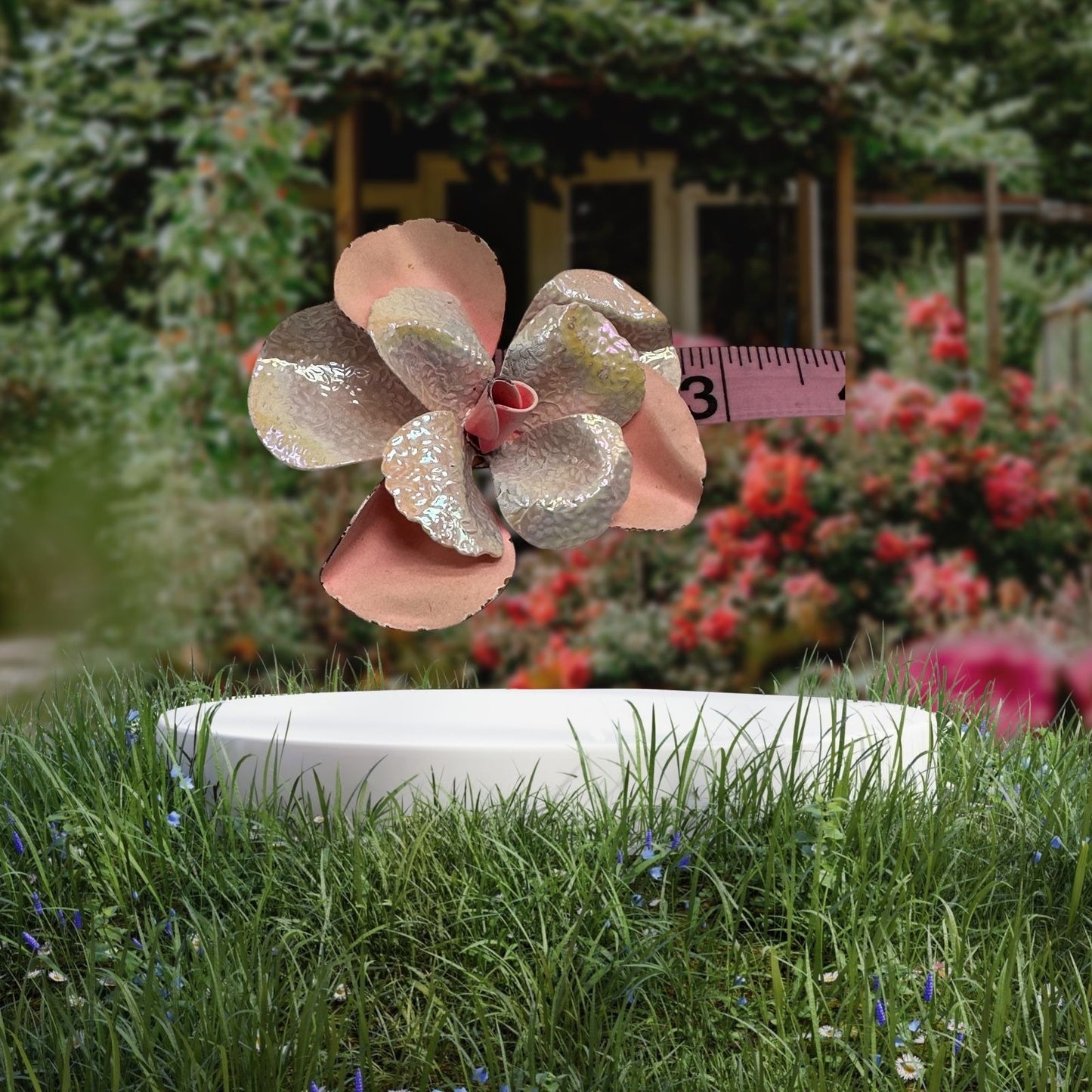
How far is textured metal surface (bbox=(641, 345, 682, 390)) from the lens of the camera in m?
1.30

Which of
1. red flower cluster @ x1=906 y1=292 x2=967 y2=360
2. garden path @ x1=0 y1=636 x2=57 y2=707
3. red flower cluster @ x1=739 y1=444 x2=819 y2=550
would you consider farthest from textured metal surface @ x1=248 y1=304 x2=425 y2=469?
red flower cluster @ x1=906 y1=292 x2=967 y2=360

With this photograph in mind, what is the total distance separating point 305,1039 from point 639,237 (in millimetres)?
7165

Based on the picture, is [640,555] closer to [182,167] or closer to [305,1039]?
[182,167]

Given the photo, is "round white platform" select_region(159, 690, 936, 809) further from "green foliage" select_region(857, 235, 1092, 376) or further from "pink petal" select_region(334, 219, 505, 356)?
"green foliage" select_region(857, 235, 1092, 376)

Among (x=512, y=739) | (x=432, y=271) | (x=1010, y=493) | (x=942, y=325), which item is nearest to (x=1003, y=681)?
(x=512, y=739)

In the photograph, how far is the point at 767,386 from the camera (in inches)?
51.7

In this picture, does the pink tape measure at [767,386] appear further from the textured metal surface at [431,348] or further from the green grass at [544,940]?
the green grass at [544,940]

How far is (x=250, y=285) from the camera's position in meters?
5.00

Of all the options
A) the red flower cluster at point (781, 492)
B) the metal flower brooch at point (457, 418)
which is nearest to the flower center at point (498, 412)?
the metal flower brooch at point (457, 418)

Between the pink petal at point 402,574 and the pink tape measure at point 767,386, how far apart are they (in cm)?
25

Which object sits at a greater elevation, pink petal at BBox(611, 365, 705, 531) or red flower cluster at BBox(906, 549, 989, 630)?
pink petal at BBox(611, 365, 705, 531)

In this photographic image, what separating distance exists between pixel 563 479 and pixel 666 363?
184mm

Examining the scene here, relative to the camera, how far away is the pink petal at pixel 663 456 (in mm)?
1271

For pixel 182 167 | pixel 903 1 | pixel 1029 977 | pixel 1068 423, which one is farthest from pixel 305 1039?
pixel 903 1
